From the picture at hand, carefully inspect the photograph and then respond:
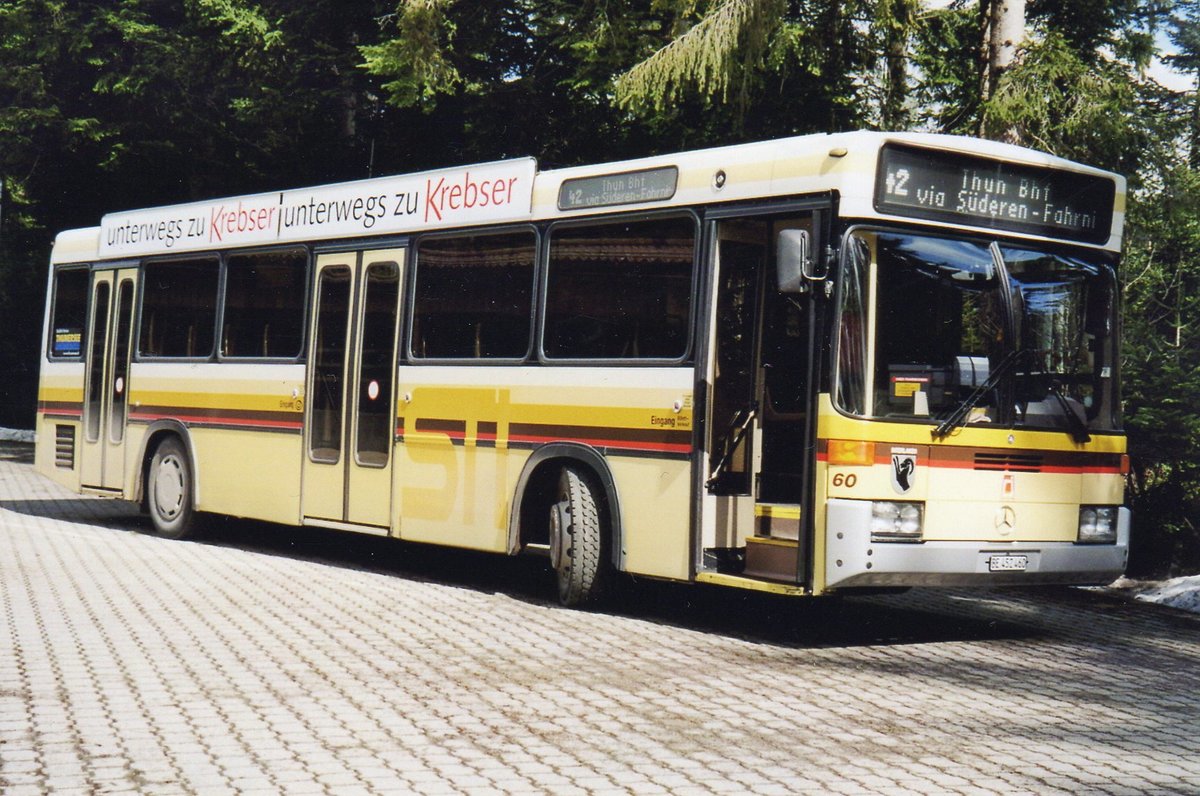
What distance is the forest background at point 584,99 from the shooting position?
15125 millimetres

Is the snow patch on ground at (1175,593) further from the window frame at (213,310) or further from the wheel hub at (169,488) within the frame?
the wheel hub at (169,488)

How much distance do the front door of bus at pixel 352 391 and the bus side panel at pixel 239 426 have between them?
0.29 metres

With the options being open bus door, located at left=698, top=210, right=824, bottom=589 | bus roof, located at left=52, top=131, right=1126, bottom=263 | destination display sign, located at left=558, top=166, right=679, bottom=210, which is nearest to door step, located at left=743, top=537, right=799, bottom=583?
open bus door, located at left=698, top=210, right=824, bottom=589

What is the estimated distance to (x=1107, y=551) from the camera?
10.6 metres

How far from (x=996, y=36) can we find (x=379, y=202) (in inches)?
236

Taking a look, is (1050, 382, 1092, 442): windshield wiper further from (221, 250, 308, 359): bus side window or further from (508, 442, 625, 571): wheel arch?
(221, 250, 308, 359): bus side window

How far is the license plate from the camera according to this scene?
999 cm

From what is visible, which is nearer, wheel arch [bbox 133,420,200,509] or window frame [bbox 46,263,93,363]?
A: wheel arch [bbox 133,420,200,509]

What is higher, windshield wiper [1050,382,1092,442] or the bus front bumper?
windshield wiper [1050,382,1092,442]

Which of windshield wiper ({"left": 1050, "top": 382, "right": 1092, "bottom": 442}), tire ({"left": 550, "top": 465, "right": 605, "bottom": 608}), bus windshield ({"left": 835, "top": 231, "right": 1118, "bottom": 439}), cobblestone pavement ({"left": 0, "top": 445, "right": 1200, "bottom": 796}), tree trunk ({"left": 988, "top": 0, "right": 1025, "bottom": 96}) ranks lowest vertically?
cobblestone pavement ({"left": 0, "top": 445, "right": 1200, "bottom": 796})

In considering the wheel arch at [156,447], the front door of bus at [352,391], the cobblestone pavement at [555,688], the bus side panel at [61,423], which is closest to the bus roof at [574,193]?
the front door of bus at [352,391]

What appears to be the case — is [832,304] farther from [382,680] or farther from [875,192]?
[382,680]

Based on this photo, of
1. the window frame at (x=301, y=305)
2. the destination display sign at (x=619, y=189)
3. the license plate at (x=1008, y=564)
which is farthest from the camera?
the window frame at (x=301, y=305)

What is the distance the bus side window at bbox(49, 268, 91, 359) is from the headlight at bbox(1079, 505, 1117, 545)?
36.8 feet
